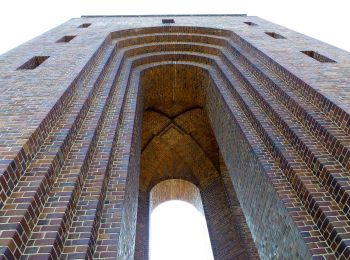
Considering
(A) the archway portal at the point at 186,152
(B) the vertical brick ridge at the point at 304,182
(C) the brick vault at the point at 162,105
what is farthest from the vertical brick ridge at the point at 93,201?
(A) the archway portal at the point at 186,152

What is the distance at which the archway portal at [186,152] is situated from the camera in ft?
33.5

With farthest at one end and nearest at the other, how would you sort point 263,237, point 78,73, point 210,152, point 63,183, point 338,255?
point 210,152 → point 78,73 → point 263,237 → point 63,183 → point 338,255

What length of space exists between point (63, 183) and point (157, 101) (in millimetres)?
7724

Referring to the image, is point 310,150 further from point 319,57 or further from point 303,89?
point 319,57

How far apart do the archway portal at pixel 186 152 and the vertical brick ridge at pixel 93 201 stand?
467 cm

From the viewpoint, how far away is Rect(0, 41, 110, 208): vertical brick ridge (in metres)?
3.33

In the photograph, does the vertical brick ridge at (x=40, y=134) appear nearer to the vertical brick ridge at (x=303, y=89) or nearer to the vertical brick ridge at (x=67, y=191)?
the vertical brick ridge at (x=67, y=191)

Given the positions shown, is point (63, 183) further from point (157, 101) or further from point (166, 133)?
point (166, 133)

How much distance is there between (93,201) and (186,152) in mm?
9560

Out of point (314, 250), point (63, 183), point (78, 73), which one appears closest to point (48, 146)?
point (63, 183)

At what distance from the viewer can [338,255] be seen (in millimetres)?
3785

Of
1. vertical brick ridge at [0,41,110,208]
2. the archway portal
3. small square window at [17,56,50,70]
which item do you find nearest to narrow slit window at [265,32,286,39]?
the archway portal

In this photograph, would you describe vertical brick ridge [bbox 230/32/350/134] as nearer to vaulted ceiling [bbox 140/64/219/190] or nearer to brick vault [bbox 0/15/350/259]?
brick vault [bbox 0/15/350/259]

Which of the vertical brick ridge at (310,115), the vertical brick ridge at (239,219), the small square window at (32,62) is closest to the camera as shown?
the vertical brick ridge at (310,115)
